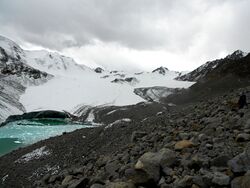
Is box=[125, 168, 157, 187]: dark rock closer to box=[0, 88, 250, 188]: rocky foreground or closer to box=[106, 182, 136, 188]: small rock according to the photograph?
box=[0, 88, 250, 188]: rocky foreground

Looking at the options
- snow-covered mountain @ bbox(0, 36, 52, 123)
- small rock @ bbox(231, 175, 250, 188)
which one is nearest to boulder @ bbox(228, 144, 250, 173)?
small rock @ bbox(231, 175, 250, 188)

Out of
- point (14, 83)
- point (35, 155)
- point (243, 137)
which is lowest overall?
point (35, 155)

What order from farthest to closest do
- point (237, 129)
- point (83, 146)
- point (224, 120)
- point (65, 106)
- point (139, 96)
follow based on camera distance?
point (139, 96) < point (65, 106) < point (83, 146) < point (224, 120) < point (237, 129)

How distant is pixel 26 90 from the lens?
15688cm

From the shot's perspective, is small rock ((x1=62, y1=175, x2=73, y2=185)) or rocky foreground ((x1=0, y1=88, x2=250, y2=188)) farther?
small rock ((x1=62, y1=175, x2=73, y2=185))

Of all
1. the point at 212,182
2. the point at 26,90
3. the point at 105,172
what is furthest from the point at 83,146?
the point at 26,90

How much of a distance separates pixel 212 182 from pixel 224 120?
4.81 m

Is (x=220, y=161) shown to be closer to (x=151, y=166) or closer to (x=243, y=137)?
(x=243, y=137)

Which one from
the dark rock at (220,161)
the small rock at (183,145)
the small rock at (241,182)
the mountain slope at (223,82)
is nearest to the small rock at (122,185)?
the dark rock at (220,161)

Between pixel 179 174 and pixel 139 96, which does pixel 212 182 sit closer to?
pixel 179 174

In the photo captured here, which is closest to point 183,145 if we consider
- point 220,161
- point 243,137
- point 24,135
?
point 243,137

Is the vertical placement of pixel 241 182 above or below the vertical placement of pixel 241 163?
below

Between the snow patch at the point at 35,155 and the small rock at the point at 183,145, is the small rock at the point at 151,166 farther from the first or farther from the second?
the snow patch at the point at 35,155

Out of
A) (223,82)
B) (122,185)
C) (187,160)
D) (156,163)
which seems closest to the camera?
(122,185)
